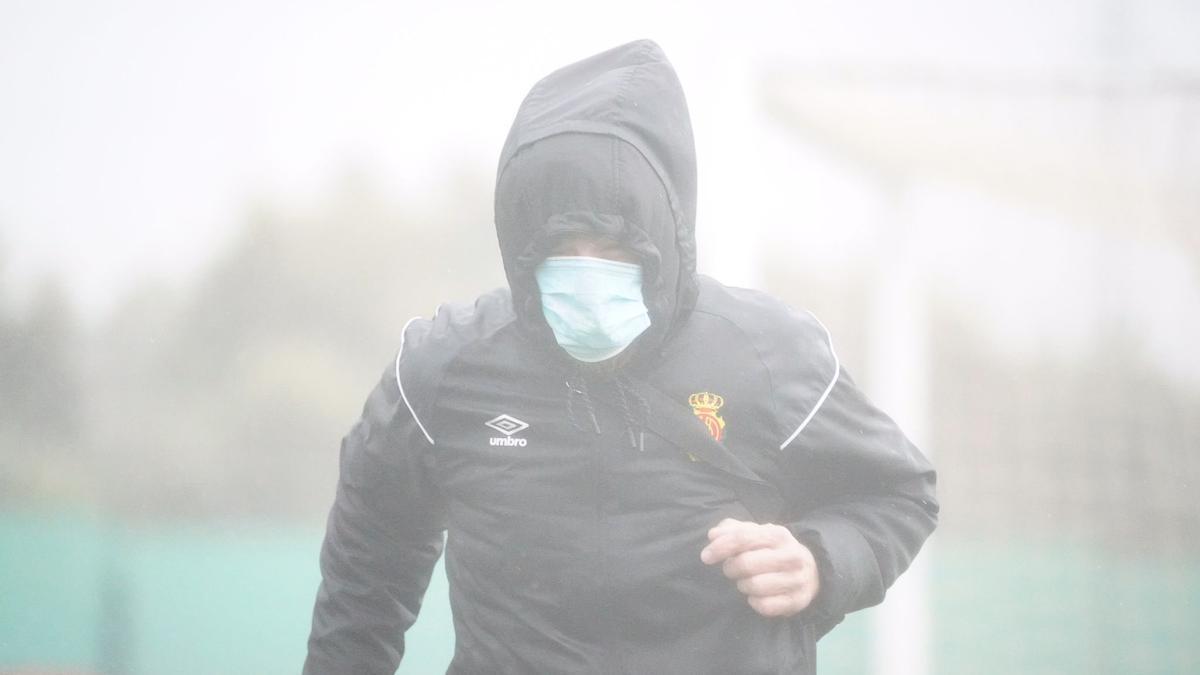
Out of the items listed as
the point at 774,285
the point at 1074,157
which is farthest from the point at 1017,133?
the point at 774,285

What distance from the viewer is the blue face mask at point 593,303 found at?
4.77ft

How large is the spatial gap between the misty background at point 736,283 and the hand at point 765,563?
2.84m

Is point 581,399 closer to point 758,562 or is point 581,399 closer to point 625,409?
point 625,409

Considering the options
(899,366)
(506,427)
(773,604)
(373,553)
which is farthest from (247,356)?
(773,604)

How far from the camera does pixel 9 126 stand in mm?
4270

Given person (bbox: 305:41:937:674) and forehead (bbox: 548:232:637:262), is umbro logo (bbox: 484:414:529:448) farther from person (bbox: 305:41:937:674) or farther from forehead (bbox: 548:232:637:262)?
forehead (bbox: 548:232:637:262)

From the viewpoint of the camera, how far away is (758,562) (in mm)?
1367

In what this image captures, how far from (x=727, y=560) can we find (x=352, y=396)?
3246 mm

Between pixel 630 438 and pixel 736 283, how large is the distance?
280 centimetres

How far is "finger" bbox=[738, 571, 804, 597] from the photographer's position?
1373 mm

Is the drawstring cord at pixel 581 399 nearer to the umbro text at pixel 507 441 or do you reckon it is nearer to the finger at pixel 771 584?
the umbro text at pixel 507 441

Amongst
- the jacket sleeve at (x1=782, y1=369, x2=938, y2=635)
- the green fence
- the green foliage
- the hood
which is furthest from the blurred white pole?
the hood

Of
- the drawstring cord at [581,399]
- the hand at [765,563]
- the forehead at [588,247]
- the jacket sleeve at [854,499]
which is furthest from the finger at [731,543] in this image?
the forehead at [588,247]

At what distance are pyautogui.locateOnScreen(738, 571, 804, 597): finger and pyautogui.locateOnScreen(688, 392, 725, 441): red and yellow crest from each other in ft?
0.60
